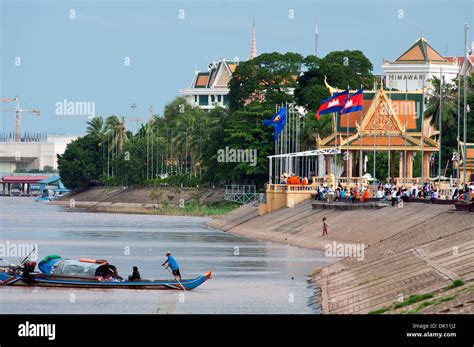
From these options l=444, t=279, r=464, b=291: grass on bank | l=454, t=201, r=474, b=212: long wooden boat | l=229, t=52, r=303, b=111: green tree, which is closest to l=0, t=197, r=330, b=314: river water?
l=444, t=279, r=464, b=291: grass on bank

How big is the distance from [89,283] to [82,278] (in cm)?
59

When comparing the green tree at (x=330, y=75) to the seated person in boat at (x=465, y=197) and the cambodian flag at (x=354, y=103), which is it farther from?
the seated person in boat at (x=465, y=197)

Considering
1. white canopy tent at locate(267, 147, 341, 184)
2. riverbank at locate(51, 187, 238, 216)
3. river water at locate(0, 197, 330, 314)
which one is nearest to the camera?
river water at locate(0, 197, 330, 314)

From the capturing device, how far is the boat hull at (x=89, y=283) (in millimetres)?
56062

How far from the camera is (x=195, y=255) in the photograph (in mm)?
80500

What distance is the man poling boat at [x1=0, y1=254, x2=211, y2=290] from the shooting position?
56.2 m

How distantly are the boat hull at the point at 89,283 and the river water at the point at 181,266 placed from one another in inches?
13.2

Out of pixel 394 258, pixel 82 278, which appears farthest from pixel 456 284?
pixel 82 278

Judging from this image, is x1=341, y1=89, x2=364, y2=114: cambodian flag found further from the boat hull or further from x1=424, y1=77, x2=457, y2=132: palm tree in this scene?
the boat hull

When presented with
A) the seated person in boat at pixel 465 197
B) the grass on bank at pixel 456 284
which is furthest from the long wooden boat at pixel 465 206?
the grass on bank at pixel 456 284

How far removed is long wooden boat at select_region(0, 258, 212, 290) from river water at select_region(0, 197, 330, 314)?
0.39m

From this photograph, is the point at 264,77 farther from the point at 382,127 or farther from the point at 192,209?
the point at 382,127

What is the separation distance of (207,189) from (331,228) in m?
88.3

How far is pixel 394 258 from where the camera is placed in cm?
5956
